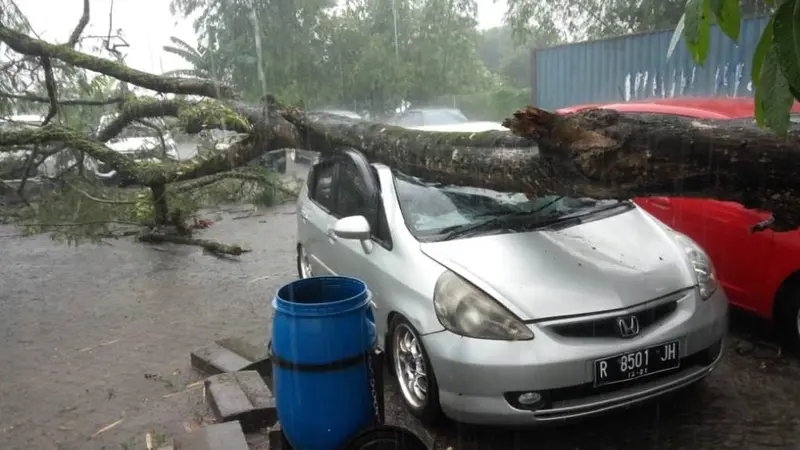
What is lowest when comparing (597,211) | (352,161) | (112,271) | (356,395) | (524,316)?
(112,271)

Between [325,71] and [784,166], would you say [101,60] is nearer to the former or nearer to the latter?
[784,166]

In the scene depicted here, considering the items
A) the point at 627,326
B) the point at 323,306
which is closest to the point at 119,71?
the point at 323,306

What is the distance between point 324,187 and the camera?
532 centimetres

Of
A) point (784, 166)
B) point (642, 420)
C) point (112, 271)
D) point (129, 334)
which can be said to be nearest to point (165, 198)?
point (112, 271)

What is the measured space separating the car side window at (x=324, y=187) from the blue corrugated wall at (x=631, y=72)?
6.04 metres

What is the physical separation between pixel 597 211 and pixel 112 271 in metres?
5.95

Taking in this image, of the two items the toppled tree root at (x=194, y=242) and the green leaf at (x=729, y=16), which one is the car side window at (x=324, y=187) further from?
the green leaf at (x=729, y=16)

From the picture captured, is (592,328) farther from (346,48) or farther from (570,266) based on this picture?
(346,48)

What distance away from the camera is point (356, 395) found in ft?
9.77

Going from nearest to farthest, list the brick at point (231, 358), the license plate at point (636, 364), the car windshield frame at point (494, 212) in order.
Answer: the license plate at point (636, 364), the car windshield frame at point (494, 212), the brick at point (231, 358)

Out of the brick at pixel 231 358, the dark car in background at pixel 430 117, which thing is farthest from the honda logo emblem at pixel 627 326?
the dark car in background at pixel 430 117

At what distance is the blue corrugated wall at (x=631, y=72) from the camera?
946 cm

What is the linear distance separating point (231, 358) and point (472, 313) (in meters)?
2.05

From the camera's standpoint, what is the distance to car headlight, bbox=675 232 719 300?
3.47 m
